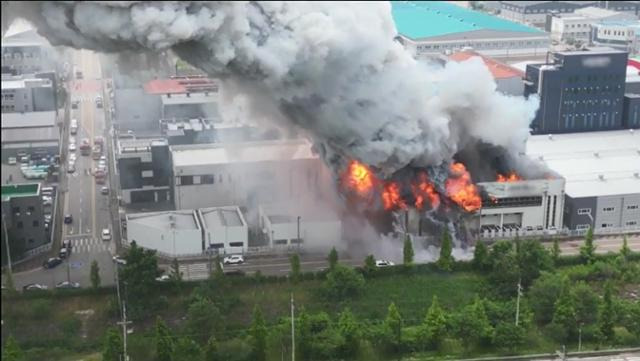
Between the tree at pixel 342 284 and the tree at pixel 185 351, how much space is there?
284 cm

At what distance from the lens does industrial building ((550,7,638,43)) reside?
36.9m


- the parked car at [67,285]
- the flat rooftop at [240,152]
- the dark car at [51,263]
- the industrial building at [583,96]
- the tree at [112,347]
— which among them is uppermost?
the industrial building at [583,96]

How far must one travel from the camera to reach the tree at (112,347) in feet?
42.1

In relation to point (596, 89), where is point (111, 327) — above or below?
below

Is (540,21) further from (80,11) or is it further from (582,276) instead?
(80,11)

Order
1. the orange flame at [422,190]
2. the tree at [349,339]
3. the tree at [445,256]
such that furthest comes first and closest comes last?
the orange flame at [422,190], the tree at [445,256], the tree at [349,339]

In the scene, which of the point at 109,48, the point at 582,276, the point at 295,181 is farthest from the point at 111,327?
the point at 582,276

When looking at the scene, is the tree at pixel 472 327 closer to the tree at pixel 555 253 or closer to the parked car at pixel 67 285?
the tree at pixel 555 253

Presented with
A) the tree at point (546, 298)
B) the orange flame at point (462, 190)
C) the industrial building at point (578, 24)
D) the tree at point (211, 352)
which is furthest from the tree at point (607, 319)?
the industrial building at point (578, 24)

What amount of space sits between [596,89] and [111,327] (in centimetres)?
1549

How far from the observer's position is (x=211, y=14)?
13586 mm

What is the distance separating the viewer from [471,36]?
3528cm

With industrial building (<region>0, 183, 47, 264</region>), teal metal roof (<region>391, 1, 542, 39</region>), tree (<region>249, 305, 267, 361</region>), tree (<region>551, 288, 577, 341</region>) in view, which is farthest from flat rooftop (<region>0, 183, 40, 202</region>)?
teal metal roof (<region>391, 1, 542, 39</region>)

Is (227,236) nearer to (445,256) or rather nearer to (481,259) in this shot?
(445,256)
